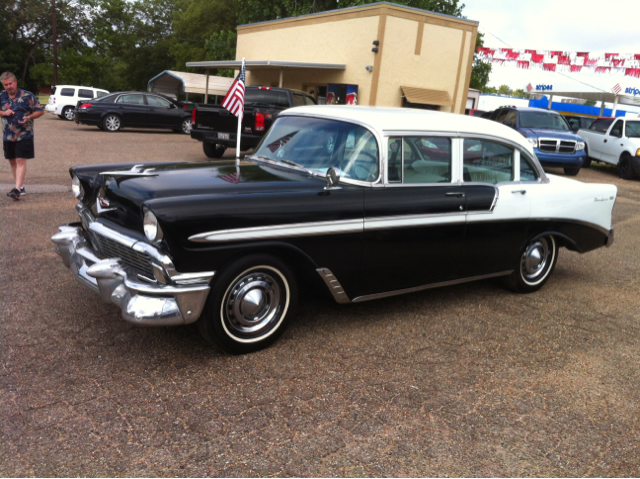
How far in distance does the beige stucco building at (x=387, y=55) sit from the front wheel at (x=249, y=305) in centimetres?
1811

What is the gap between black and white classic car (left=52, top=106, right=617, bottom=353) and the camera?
11.7 feet

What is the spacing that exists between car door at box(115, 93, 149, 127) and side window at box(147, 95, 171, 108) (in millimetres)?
245

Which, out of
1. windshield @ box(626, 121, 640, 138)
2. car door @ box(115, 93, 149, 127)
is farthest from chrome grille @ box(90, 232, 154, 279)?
car door @ box(115, 93, 149, 127)

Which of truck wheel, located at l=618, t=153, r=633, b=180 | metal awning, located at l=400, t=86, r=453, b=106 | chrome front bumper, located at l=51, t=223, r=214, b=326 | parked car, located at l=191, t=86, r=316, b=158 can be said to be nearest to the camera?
chrome front bumper, located at l=51, t=223, r=214, b=326

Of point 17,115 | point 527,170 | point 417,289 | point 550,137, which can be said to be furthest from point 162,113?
point 417,289

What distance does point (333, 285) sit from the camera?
4168 millimetres

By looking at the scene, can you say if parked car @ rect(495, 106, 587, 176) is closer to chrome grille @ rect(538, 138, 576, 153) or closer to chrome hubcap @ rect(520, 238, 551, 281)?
chrome grille @ rect(538, 138, 576, 153)

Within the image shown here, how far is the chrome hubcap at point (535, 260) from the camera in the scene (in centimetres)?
553

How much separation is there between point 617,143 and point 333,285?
16.9 meters

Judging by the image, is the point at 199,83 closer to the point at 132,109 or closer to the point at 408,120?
the point at 132,109

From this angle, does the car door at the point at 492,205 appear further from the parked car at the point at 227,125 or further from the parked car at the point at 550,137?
the parked car at the point at 550,137

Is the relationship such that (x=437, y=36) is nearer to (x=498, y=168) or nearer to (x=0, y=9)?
(x=498, y=168)

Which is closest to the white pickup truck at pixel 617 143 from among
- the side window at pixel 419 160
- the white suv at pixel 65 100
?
the side window at pixel 419 160

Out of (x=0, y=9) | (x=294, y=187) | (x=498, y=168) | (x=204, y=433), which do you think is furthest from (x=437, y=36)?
(x=0, y=9)
